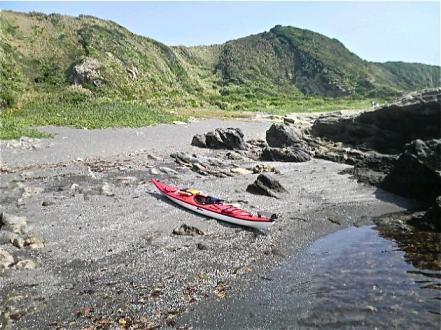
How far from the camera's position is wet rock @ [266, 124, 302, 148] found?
3778 cm

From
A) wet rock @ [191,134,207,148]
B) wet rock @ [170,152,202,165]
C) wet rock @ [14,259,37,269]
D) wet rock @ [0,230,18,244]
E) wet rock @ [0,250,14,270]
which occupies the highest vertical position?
wet rock @ [191,134,207,148]

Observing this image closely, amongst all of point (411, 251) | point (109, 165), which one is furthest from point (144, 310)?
point (109, 165)

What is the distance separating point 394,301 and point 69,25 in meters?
96.4

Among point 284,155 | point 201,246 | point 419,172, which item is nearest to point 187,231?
point 201,246

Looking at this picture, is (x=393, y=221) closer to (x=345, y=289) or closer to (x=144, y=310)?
(x=345, y=289)

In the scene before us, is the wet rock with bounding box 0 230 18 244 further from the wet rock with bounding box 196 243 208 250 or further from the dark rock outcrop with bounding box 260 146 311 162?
the dark rock outcrop with bounding box 260 146 311 162

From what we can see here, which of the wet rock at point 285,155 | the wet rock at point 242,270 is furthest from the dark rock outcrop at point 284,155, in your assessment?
the wet rock at point 242,270

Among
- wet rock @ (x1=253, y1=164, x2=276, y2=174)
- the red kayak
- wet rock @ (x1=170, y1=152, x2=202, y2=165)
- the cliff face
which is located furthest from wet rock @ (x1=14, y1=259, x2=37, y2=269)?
the cliff face

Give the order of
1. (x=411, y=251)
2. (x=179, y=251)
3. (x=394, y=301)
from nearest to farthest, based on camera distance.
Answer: (x=394, y=301) → (x=179, y=251) → (x=411, y=251)

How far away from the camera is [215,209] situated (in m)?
17.5

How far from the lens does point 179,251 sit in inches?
562

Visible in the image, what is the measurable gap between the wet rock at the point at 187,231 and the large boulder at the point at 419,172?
1384 centimetres

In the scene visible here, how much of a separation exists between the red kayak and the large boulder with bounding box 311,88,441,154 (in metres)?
20.4

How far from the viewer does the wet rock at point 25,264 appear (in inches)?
489
